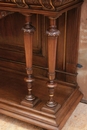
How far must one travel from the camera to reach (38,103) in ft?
3.32

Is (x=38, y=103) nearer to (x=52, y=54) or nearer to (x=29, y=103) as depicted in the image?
(x=29, y=103)

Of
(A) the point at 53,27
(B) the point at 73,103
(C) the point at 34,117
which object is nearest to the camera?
(A) the point at 53,27

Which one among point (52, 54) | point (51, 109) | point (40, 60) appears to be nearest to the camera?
point (52, 54)

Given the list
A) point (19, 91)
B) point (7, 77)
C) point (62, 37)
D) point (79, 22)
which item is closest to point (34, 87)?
point (19, 91)

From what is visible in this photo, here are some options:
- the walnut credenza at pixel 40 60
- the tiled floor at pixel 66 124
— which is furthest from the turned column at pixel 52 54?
the tiled floor at pixel 66 124

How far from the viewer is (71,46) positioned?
3.58ft

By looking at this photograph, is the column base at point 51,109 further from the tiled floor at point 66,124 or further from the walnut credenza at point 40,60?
the tiled floor at point 66,124

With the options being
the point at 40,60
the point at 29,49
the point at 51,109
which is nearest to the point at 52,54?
the point at 29,49

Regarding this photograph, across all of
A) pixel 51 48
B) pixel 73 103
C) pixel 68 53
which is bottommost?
pixel 73 103

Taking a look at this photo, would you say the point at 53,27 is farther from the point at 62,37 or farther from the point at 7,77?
the point at 7,77

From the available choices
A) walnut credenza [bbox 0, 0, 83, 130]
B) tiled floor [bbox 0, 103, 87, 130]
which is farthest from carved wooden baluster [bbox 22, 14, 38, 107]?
tiled floor [bbox 0, 103, 87, 130]

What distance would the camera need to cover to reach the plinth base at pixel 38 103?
931 mm

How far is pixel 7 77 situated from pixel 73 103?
1.37ft

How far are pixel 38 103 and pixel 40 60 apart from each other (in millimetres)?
282
